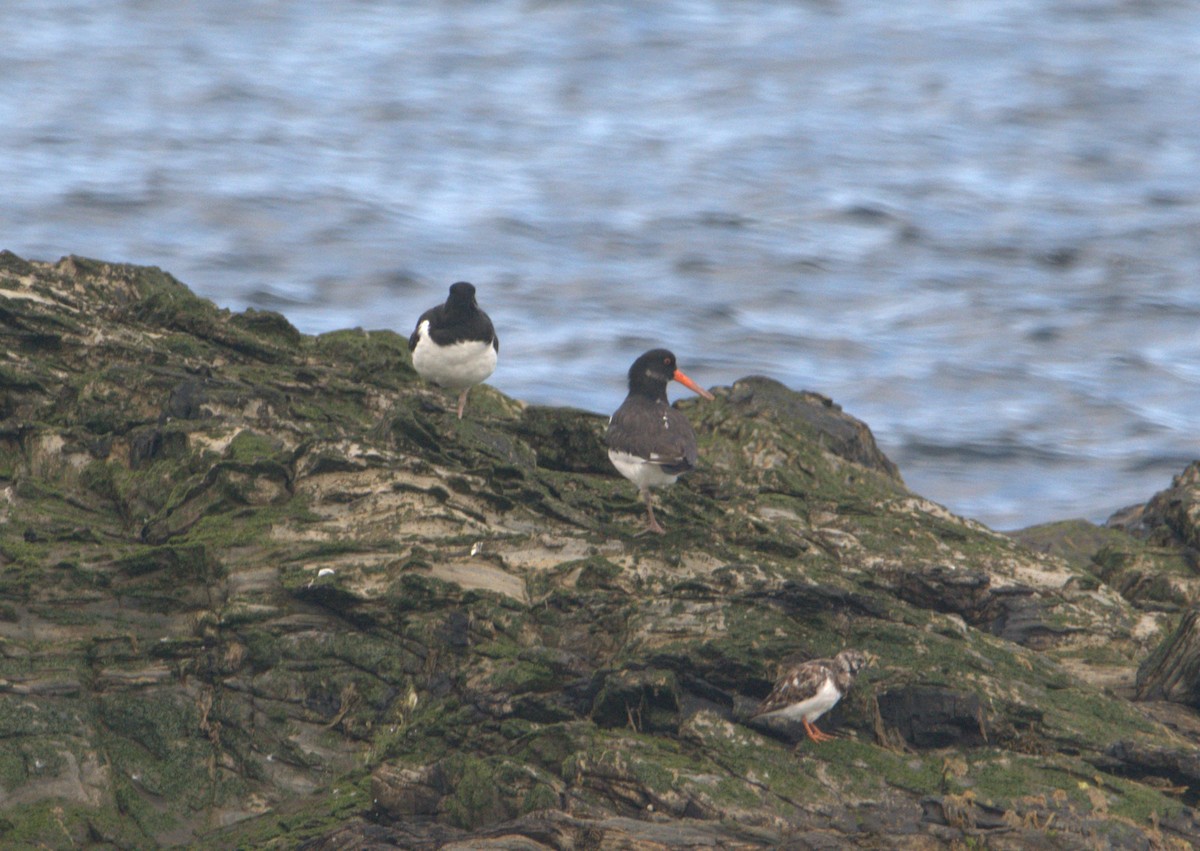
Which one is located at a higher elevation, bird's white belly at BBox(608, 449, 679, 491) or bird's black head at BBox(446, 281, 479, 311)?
bird's black head at BBox(446, 281, 479, 311)

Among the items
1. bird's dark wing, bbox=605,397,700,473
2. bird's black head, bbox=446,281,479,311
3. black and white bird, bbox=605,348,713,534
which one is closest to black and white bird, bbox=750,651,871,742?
black and white bird, bbox=605,348,713,534

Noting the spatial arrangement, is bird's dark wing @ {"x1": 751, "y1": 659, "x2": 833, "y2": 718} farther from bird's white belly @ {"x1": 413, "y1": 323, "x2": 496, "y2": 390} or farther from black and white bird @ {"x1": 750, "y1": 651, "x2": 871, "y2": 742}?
bird's white belly @ {"x1": 413, "y1": 323, "x2": 496, "y2": 390}

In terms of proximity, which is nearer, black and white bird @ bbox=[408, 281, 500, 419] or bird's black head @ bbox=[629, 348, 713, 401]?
bird's black head @ bbox=[629, 348, 713, 401]

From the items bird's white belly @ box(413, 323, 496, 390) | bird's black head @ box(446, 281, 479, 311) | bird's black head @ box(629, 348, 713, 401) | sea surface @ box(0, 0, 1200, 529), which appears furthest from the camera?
sea surface @ box(0, 0, 1200, 529)

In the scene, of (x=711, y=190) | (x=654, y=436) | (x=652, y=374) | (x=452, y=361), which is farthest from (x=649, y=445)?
(x=711, y=190)

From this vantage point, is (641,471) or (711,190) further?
(711,190)

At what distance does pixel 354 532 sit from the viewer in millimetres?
11336

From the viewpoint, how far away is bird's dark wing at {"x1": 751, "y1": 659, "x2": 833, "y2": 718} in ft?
30.4

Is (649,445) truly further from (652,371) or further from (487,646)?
(487,646)

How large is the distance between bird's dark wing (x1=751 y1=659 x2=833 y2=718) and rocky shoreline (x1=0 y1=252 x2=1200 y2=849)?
22cm

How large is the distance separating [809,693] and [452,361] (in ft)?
21.4

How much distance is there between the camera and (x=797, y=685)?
9281 mm

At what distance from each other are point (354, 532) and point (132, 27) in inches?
1970

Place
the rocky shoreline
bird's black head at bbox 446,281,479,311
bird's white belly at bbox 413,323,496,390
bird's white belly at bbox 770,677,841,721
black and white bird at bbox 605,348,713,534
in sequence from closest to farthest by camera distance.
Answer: the rocky shoreline, bird's white belly at bbox 770,677,841,721, black and white bird at bbox 605,348,713,534, bird's white belly at bbox 413,323,496,390, bird's black head at bbox 446,281,479,311
